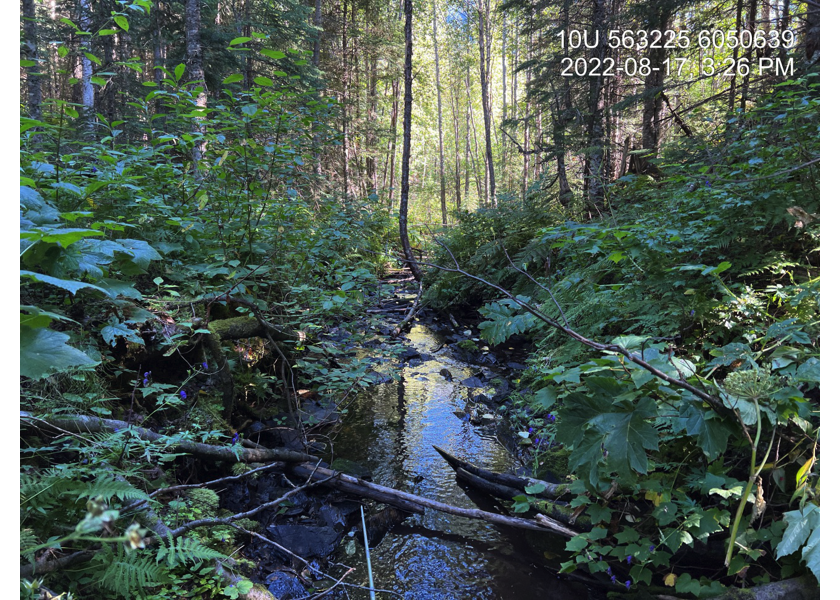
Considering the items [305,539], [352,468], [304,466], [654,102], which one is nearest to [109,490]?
[305,539]

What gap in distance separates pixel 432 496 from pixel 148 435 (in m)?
2.46

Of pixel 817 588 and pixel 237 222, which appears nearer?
pixel 817 588

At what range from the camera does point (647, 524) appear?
2504 mm

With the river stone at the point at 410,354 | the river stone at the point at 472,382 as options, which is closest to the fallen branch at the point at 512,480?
the river stone at the point at 472,382

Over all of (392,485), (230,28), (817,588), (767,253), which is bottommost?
(392,485)

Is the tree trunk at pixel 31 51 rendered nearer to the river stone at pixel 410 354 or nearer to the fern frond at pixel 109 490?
the fern frond at pixel 109 490

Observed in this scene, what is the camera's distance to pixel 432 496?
394cm

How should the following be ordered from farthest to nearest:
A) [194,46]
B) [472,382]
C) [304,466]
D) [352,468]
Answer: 1. [194,46]
2. [472,382]
3. [352,468]
4. [304,466]

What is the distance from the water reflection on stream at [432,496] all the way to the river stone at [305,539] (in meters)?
0.16

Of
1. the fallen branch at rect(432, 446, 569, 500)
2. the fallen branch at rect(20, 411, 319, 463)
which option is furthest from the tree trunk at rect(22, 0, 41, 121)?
the fallen branch at rect(432, 446, 569, 500)

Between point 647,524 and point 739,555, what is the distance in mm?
440

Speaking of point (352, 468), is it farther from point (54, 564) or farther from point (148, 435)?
point (54, 564)
